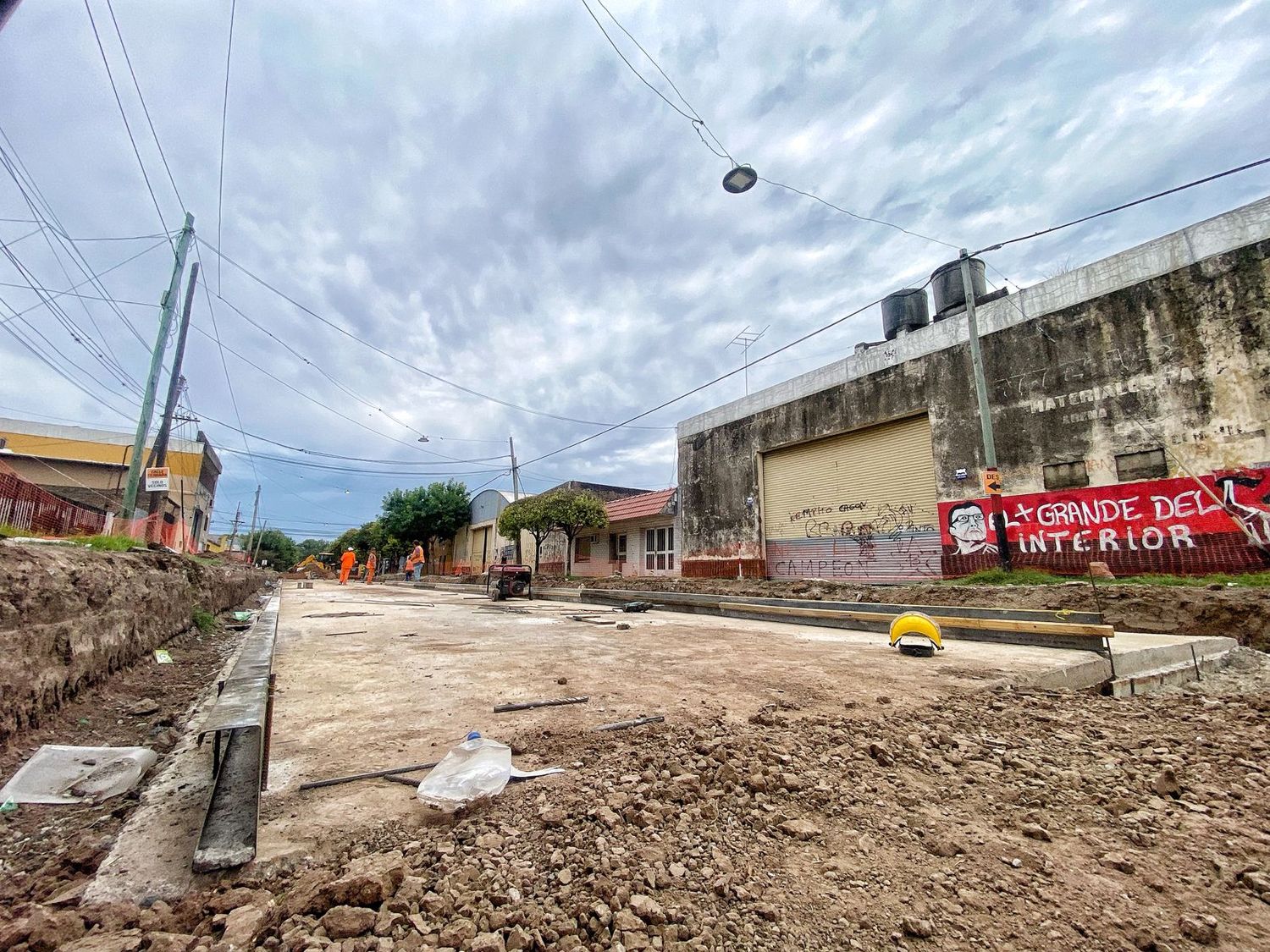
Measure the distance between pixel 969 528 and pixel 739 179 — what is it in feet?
28.6

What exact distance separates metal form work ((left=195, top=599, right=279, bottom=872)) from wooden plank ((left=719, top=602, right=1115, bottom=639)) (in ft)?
20.0

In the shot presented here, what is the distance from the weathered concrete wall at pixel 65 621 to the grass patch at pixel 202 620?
1890mm

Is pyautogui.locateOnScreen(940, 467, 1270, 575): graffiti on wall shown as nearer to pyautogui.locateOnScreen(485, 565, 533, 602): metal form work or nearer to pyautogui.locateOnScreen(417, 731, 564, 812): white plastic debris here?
pyautogui.locateOnScreen(417, 731, 564, 812): white plastic debris

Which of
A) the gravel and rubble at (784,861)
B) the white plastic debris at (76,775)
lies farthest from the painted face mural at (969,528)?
the white plastic debris at (76,775)

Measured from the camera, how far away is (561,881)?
1.38m

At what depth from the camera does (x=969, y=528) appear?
37.0 ft

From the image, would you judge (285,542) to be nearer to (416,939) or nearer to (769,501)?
(769,501)

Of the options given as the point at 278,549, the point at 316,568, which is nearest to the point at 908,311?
the point at 316,568

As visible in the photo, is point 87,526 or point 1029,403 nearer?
point 87,526

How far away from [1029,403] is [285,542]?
305 ft

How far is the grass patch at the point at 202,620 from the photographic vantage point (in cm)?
687

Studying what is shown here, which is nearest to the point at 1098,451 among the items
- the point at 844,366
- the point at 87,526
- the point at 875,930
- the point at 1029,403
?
the point at 1029,403

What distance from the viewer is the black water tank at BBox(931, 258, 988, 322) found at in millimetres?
13016

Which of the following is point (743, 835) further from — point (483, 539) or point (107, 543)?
point (483, 539)
